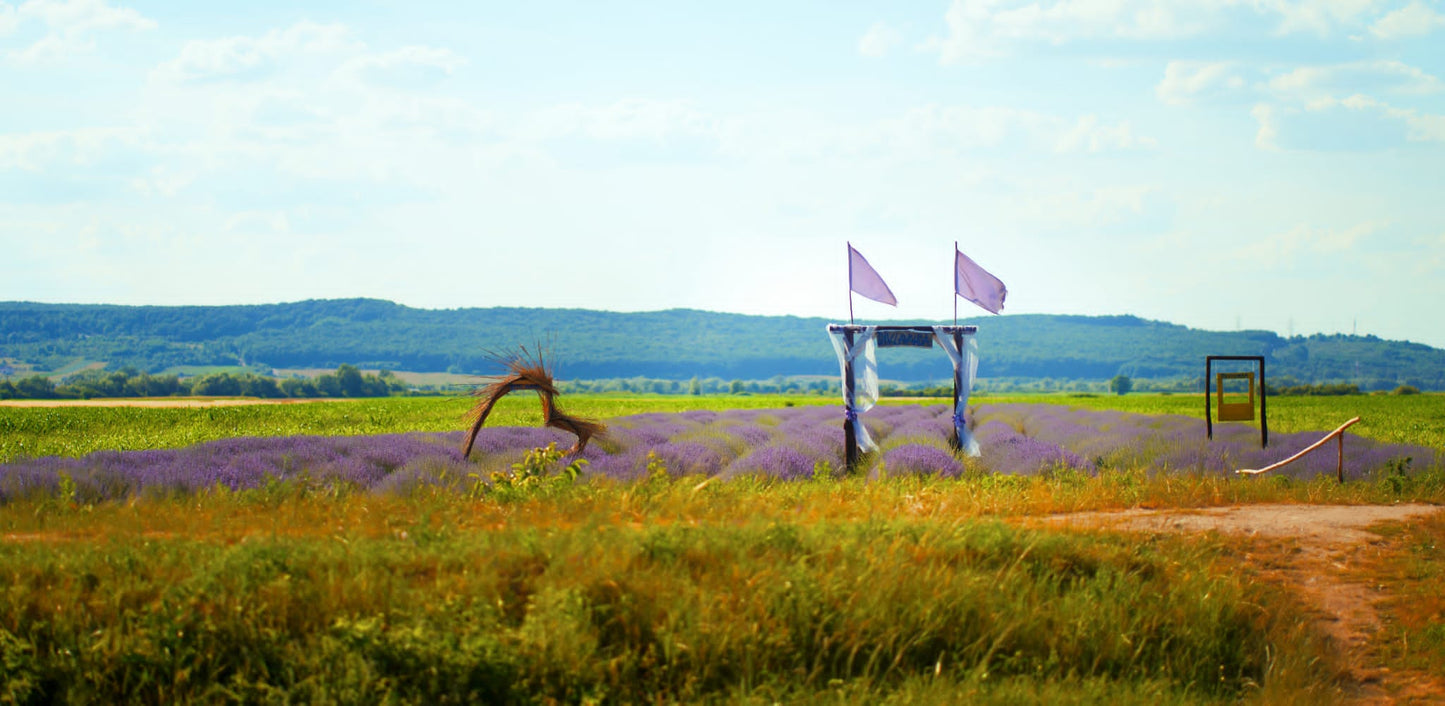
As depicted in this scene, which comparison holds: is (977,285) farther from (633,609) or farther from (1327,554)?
(633,609)

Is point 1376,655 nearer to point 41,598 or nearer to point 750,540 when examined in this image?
point 750,540

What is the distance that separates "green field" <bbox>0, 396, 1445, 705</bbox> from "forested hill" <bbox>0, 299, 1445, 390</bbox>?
7870cm

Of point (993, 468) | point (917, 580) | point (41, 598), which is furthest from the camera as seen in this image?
point (993, 468)

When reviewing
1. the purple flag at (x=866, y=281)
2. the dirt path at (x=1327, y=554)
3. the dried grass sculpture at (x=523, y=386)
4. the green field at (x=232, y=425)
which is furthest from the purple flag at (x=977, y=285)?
the green field at (x=232, y=425)

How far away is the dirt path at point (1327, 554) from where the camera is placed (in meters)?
7.45

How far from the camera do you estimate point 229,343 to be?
11088 cm

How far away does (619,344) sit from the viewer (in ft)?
463

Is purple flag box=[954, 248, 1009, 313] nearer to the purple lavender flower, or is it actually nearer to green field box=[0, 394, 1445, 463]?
the purple lavender flower

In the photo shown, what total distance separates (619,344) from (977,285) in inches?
4963

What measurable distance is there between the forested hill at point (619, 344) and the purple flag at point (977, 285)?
233 feet

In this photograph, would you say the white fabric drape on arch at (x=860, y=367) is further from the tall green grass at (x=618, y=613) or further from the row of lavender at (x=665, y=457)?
the tall green grass at (x=618, y=613)

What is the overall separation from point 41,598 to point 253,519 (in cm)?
198

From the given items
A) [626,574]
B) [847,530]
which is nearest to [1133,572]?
[847,530]

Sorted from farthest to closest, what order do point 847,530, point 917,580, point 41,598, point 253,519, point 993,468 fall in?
point 993,468 < point 253,519 < point 847,530 < point 917,580 < point 41,598
